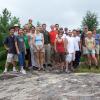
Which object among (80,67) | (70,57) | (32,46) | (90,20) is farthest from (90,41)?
(90,20)

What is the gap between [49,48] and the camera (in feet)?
58.6

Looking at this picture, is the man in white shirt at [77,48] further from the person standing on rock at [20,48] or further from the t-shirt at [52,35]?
the person standing on rock at [20,48]

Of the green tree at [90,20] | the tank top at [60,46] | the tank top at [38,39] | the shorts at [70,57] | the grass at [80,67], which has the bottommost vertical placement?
the grass at [80,67]

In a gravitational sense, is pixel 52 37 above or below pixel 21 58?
above

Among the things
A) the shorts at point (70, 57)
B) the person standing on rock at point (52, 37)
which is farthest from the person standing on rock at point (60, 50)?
the person standing on rock at point (52, 37)

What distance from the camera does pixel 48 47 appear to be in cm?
1789

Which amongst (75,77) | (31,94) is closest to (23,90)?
(31,94)

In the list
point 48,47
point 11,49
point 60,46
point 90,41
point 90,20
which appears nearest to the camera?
point 11,49

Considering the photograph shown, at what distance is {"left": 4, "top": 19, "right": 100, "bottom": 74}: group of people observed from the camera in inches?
673

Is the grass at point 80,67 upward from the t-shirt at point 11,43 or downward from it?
downward

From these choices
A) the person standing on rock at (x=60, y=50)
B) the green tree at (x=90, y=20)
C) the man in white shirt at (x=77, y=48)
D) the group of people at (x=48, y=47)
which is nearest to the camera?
the group of people at (x=48, y=47)

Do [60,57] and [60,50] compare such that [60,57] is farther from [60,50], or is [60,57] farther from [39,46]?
[39,46]

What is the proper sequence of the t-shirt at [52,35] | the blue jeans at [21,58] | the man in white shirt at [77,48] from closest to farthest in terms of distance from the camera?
the blue jeans at [21,58]
the t-shirt at [52,35]
the man in white shirt at [77,48]

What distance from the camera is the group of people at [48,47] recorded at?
17.1 meters
